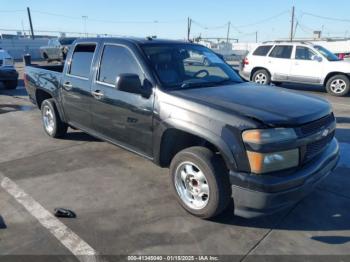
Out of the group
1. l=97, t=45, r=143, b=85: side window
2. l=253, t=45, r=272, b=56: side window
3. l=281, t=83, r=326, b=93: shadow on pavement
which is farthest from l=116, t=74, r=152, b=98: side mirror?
l=281, t=83, r=326, b=93: shadow on pavement

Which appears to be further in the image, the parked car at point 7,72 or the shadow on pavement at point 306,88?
the shadow on pavement at point 306,88

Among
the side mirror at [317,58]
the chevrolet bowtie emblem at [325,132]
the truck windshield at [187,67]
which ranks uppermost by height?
the side mirror at [317,58]

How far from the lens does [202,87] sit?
4.02 m

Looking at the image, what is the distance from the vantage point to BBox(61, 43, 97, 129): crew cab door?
16.0 ft

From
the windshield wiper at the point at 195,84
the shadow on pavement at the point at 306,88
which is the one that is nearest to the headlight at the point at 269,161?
the windshield wiper at the point at 195,84

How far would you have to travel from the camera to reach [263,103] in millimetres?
3428

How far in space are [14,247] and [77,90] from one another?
2586mm

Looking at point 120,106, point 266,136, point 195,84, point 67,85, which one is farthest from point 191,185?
point 67,85

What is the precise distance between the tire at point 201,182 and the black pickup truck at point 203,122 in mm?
11

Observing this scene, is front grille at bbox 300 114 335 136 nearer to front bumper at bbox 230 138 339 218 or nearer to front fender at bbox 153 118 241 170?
front bumper at bbox 230 138 339 218

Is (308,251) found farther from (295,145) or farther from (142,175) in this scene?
(142,175)

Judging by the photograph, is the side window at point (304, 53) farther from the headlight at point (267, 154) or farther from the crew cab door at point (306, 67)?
the headlight at point (267, 154)

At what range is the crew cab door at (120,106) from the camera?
13.0ft

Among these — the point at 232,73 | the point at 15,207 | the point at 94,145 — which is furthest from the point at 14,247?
the point at 232,73
